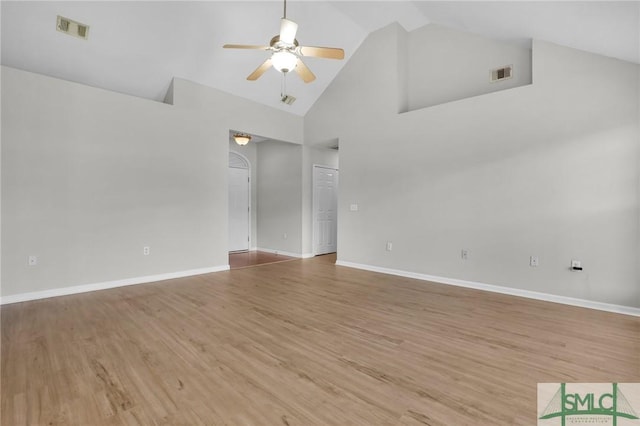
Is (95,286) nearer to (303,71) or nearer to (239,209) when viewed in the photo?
(239,209)

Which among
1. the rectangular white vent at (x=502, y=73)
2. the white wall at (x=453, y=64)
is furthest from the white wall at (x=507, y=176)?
the rectangular white vent at (x=502, y=73)

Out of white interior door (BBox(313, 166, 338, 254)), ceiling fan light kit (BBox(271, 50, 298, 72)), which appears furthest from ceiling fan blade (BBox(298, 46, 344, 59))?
white interior door (BBox(313, 166, 338, 254))

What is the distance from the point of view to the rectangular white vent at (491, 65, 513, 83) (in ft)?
14.3

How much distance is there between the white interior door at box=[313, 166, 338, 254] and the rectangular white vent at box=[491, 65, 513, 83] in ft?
12.7

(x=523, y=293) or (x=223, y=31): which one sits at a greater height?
(x=223, y=31)

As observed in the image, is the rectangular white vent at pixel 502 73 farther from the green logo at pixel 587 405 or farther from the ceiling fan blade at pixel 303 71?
the green logo at pixel 587 405

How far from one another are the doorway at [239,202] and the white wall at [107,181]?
1957 millimetres

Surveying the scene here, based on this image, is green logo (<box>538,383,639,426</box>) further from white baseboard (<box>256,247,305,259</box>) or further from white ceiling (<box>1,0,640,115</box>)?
white baseboard (<box>256,247,305,259</box>)

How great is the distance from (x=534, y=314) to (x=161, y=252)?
5.17 metres

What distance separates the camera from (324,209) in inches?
290

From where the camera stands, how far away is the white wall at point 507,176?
3432 mm

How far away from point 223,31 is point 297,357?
4.61 m

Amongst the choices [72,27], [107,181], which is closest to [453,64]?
[72,27]

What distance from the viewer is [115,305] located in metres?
3.58
